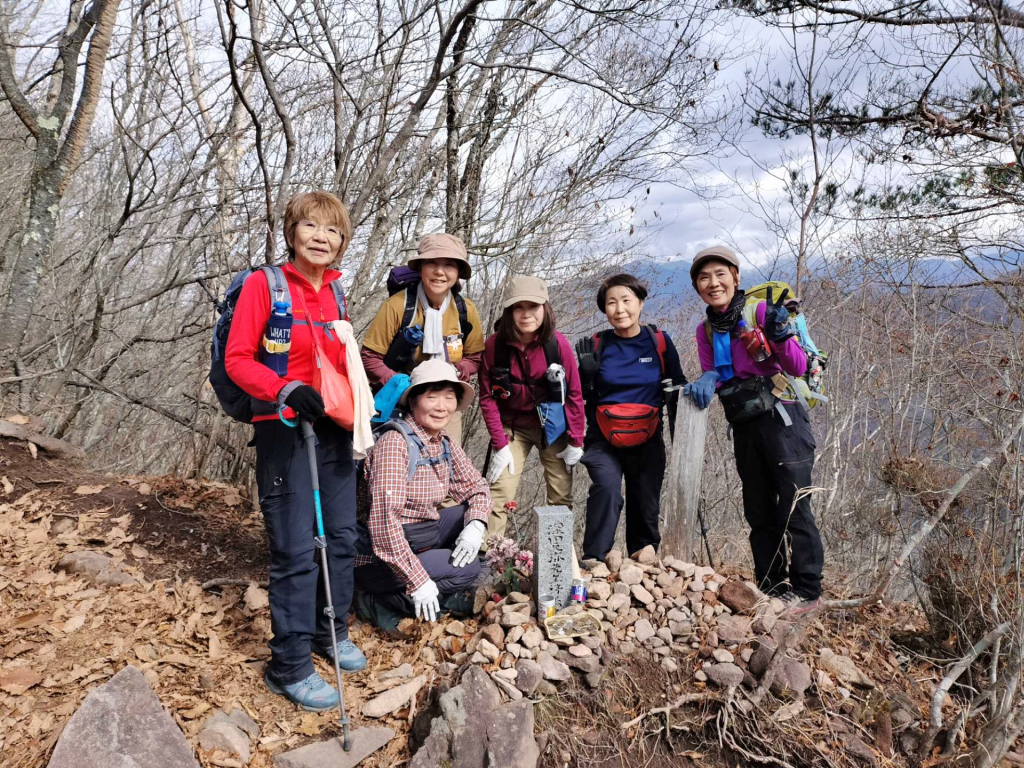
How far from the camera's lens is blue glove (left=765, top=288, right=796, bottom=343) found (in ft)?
11.8

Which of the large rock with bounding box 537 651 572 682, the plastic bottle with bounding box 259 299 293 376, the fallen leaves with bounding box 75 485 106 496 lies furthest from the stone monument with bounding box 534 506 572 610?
the fallen leaves with bounding box 75 485 106 496

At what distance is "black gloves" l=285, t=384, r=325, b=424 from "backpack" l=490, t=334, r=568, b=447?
5.64 ft

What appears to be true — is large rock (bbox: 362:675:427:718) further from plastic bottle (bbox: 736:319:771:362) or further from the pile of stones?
plastic bottle (bbox: 736:319:771:362)

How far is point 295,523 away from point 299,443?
385 mm

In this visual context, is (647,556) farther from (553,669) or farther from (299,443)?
(299,443)

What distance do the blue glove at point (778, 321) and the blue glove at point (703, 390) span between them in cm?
45

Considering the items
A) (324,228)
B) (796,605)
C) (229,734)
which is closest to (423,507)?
(229,734)

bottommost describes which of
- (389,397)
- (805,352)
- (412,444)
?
(412,444)

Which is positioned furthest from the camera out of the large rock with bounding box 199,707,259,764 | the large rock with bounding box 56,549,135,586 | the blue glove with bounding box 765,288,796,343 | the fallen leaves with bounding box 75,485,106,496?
the fallen leaves with bounding box 75,485,106,496

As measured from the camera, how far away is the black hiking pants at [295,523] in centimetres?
287

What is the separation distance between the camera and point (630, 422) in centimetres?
415

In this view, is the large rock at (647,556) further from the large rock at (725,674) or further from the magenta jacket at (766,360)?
the magenta jacket at (766,360)

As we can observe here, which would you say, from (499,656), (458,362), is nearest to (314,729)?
(499,656)

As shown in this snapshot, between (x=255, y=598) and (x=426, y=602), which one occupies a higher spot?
(x=426, y=602)
